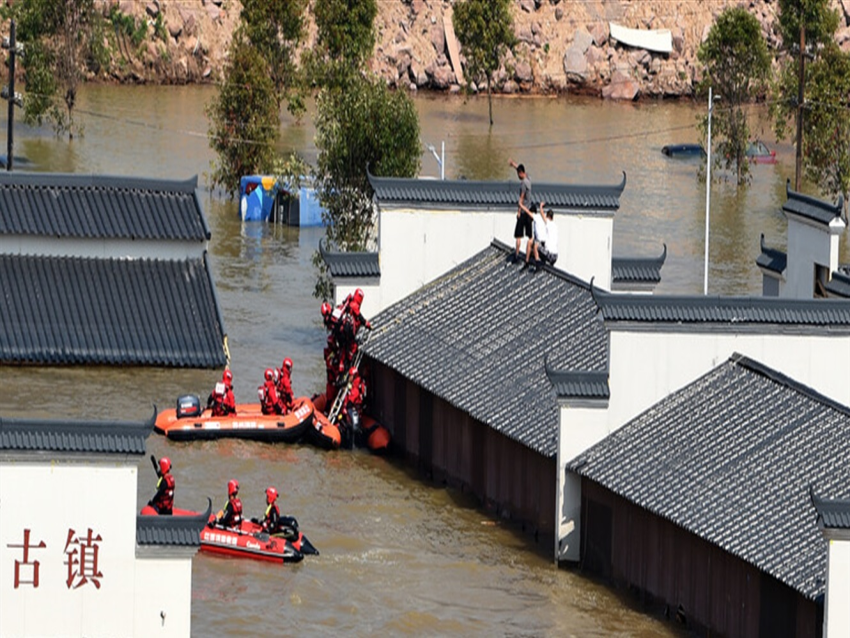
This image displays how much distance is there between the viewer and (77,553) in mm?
26922

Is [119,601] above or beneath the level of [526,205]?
beneath

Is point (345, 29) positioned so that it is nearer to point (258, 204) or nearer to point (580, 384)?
point (258, 204)

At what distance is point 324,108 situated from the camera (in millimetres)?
52781

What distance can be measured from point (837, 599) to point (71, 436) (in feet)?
31.9

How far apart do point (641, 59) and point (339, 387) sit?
258ft

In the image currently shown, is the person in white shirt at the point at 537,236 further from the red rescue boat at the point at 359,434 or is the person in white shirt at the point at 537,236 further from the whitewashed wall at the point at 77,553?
the whitewashed wall at the point at 77,553

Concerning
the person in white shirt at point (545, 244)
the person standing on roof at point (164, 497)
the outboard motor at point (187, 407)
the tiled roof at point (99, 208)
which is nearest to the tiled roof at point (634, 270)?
the person in white shirt at point (545, 244)

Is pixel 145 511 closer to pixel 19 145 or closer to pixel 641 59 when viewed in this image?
pixel 19 145

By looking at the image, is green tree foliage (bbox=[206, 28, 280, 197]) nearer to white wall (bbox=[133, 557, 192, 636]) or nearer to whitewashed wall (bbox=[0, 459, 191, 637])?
whitewashed wall (bbox=[0, 459, 191, 637])

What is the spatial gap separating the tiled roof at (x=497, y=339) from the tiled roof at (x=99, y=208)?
7109mm

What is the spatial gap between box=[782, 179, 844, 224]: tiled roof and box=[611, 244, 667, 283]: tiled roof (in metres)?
3.03

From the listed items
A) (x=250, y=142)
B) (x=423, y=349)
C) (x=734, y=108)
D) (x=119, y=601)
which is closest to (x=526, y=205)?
(x=423, y=349)

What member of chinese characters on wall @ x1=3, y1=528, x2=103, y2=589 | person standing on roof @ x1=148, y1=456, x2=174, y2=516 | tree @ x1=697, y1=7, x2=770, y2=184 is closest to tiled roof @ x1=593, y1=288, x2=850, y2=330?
person standing on roof @ x1=148, y1=456, x2=174, y2=516

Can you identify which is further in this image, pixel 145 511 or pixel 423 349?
pixel 423 349
